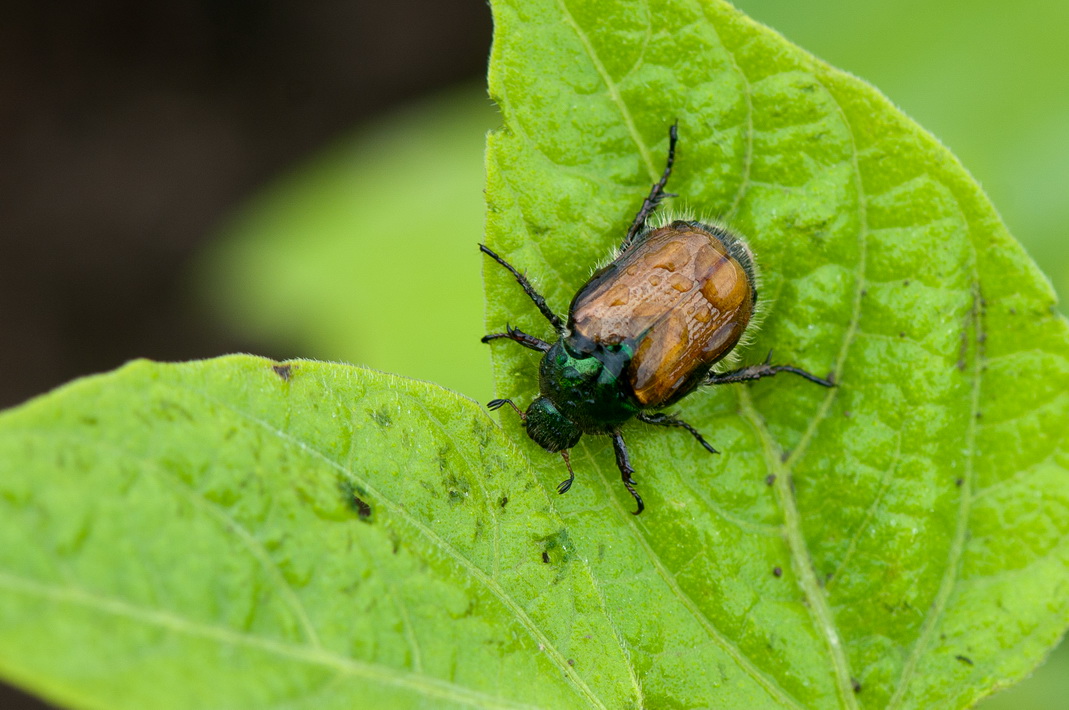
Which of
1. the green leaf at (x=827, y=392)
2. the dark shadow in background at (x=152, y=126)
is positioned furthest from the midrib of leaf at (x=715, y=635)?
the dark shadow in background at (x=152, y=126)

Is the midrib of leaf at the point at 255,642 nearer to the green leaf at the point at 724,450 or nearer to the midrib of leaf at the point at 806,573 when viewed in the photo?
the green leaf at the point at 724,450

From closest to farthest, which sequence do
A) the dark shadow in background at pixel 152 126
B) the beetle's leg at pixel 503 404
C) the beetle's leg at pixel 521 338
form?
the beetle's leg at pixel 521 338 < the beetle's leg at pixel 503 404 < the dark shadow in background at pixel 152 126

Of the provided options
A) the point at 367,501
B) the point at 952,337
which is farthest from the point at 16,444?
the point at 952,337

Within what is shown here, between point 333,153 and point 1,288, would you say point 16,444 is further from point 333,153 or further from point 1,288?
point 1,288

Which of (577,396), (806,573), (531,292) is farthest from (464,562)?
(577,396)

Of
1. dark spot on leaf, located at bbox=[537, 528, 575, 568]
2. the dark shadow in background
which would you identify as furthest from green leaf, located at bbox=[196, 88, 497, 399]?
dark spot on leaf, located at bbox=[537, 528, 575, 568]

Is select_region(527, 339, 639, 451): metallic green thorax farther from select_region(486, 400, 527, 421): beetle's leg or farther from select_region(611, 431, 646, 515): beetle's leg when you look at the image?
select_region(611, 431, 646, 515): beetle's leg
